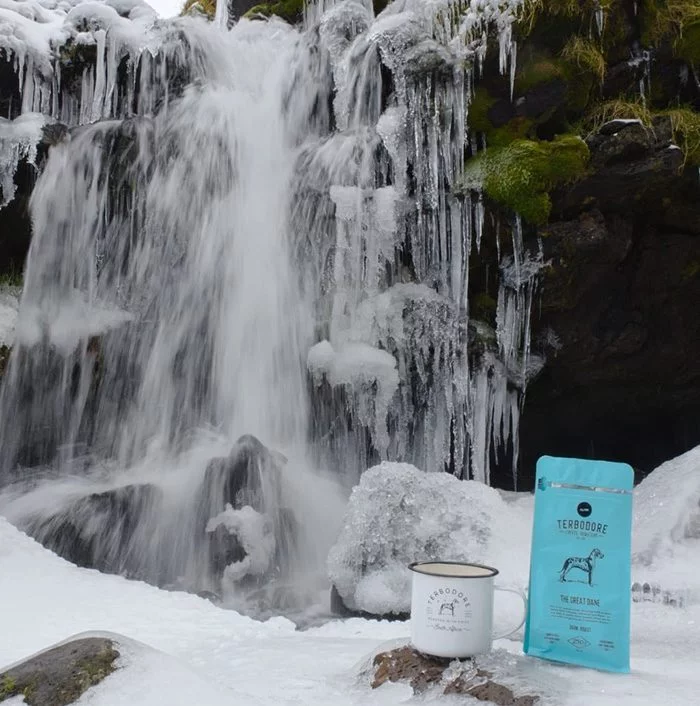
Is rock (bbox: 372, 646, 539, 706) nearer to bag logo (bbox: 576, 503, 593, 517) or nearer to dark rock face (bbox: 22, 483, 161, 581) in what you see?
bag logo (bbox: 576, 503, 593, 517)

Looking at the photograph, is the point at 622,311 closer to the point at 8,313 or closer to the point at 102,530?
the point at 102,530

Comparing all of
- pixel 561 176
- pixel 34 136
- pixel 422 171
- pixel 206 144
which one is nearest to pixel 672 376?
pixel 561 176

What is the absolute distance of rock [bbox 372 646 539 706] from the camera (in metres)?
2.19

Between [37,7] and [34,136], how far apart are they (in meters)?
2.60

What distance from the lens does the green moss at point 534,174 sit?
681cm

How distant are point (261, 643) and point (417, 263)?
439 centimetres

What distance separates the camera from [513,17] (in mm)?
7051

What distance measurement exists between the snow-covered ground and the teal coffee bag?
0.29ft

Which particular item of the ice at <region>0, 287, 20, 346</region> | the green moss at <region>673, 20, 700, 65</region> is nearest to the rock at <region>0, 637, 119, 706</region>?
the ice at <region>0, 287, 20, 346</region>

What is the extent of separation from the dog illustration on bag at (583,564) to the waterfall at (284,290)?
388cm

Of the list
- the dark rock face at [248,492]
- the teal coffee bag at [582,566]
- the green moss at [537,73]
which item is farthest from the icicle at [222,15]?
the teal coffee bag at [582,566]

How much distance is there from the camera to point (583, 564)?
2.49 m

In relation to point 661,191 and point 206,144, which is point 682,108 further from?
point 206,144

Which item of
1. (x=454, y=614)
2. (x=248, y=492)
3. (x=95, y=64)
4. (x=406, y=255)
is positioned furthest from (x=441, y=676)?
(x=95, y=64)
